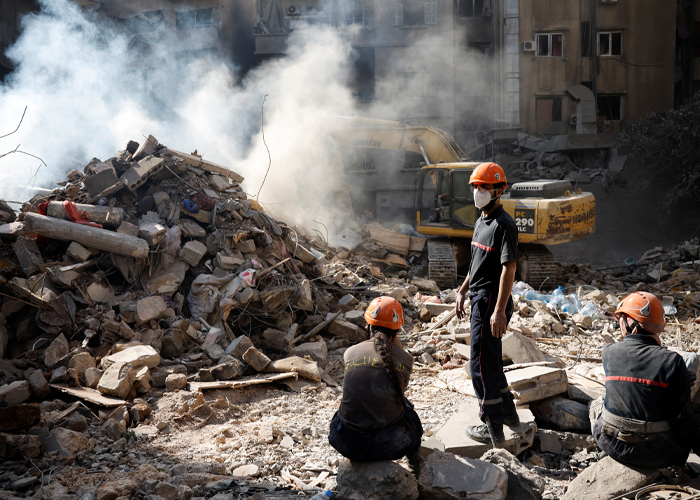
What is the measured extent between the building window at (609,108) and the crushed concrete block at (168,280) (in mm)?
21792

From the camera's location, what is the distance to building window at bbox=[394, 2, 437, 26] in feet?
74.0

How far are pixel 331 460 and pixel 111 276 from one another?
13.2 feet

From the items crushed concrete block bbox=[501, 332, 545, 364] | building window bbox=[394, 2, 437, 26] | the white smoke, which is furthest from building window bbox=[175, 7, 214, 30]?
crushed concrete block bbox=[501, 332, 545, 364]

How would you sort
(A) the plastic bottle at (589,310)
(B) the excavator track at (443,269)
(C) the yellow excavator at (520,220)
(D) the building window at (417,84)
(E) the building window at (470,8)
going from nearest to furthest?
(A) the plastic bottle at (589,310), (C) the yellow excavator at (520,220), (B) the excavator track at (443,269), (D) the building window at (417,84), (E) the building window at (470,8)

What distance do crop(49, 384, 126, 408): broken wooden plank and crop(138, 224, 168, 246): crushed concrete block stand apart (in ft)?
7.02

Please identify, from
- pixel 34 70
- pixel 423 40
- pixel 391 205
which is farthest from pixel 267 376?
pixel 423 40

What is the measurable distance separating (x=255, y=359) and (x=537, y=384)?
2.74 m

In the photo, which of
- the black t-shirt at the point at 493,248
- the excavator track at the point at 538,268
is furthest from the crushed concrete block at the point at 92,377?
the excavator track at the point at 538,268

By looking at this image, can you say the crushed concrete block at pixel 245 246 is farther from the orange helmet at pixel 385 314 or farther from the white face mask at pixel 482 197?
the orange helmet at pixel 385 314

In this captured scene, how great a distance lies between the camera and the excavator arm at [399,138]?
40.1 feet

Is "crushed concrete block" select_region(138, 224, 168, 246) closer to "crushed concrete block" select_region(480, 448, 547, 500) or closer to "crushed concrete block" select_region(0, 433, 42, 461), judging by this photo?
"crushed concrete block" select_region(0, 433, 42, 461)

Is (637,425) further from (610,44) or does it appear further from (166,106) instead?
(610,44)

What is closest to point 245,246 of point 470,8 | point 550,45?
point 550,45

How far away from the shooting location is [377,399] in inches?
108
